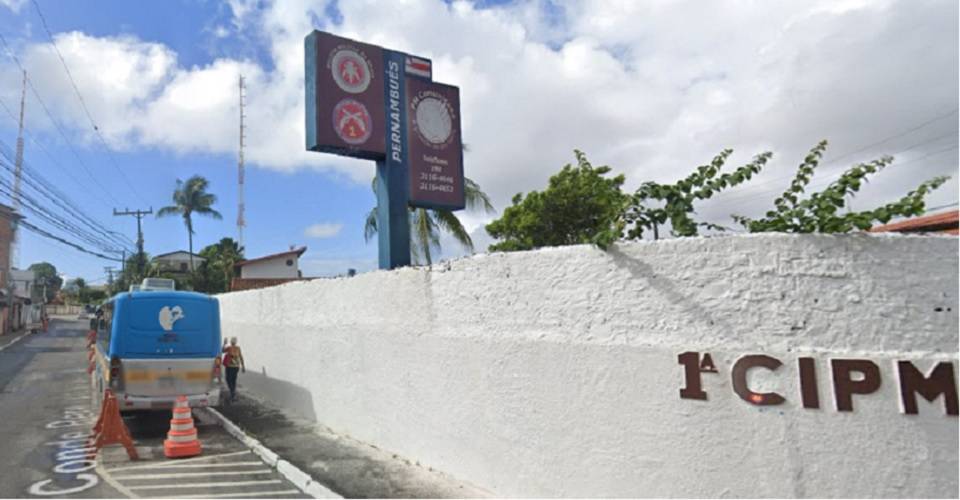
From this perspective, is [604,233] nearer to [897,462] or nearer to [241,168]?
[897,462]

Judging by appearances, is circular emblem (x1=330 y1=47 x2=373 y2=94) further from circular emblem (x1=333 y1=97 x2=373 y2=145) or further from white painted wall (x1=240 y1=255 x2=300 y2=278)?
white painted wall (x1=240 y1=255 x2=300 y2=278)

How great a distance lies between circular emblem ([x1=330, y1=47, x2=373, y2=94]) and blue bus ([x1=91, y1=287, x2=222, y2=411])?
506 cm

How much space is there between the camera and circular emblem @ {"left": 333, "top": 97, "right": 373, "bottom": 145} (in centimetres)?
986

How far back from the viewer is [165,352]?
35.2ft

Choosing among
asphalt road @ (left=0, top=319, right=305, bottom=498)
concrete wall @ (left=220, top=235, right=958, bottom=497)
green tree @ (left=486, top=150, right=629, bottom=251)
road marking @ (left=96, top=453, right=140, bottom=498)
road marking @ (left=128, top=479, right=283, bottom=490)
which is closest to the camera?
concrete wall @ (left=220, top=235, right=958, bottom=497)

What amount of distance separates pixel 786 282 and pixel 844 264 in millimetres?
373

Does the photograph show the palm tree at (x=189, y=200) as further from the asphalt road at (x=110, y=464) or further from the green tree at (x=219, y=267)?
the asphalt road at (x=110, y=464)

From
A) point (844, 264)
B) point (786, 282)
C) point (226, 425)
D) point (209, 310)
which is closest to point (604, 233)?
point (786, 282)

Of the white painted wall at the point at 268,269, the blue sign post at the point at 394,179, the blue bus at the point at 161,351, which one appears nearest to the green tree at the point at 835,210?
the blue sign post at the point at 394,179

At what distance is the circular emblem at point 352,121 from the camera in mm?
9859

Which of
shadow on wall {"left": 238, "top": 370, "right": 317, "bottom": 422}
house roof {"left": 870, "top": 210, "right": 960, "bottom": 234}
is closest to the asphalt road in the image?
shadow on wall {"left": 238, "top": 370, "right": 317, "bottom": 422}

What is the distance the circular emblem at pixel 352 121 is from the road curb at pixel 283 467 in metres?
4.82

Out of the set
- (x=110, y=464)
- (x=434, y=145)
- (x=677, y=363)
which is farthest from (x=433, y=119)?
(x=677, y=363)

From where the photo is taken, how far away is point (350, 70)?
10.2m
